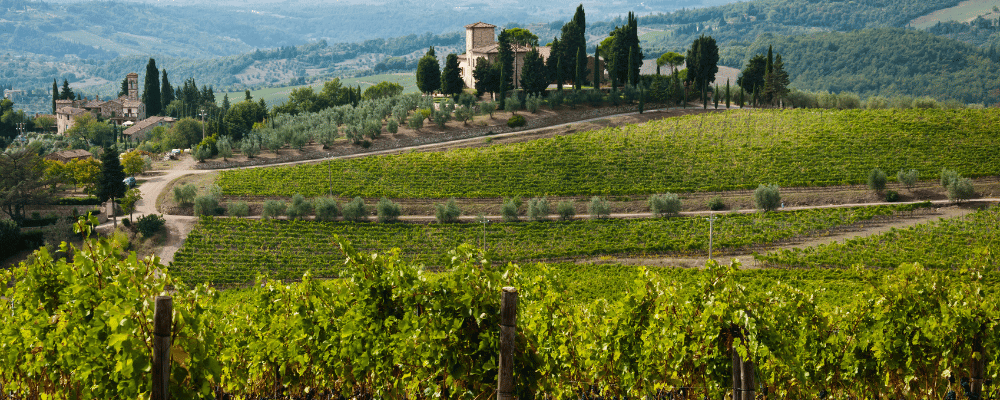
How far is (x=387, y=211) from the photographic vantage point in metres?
49.6

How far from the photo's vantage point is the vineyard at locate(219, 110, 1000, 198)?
5419cm

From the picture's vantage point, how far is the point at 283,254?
4428 cm

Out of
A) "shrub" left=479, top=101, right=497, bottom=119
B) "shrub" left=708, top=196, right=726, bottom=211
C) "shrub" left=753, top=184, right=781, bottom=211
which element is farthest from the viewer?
"shrub" left=479, top=101, right=497, bottom=119

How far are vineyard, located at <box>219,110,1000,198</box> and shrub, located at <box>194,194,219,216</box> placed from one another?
2524 mm

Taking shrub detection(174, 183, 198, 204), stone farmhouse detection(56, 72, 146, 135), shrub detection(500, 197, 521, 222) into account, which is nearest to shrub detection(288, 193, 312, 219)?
shrub detection(174, 183, 198, 204)

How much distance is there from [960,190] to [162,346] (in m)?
52.4

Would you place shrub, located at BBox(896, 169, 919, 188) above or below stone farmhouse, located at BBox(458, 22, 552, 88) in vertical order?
below

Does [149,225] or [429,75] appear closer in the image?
[149,225]

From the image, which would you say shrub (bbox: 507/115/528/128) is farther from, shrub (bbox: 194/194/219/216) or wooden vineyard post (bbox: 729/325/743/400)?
wooden vineyard post (bbox: 729/325/743/400)

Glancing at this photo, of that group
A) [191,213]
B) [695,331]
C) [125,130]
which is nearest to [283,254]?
[191,213]

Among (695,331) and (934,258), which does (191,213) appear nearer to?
(934,258)

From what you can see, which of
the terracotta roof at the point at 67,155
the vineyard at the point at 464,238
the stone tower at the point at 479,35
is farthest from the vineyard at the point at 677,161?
the stone tower at the point at 479,35

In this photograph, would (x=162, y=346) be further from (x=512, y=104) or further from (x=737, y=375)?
(x=512, y=104)

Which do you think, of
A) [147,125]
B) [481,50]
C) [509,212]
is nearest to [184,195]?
[509,212]
